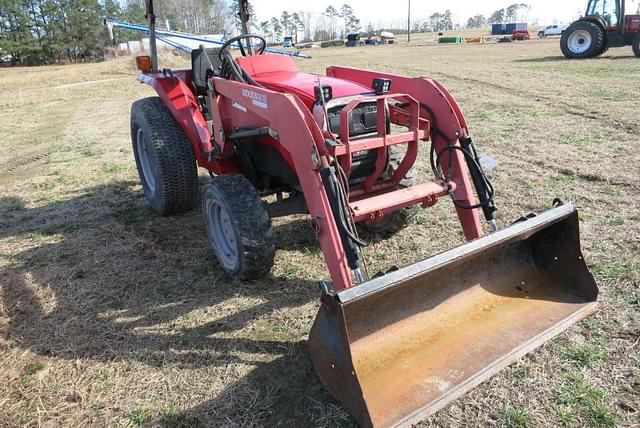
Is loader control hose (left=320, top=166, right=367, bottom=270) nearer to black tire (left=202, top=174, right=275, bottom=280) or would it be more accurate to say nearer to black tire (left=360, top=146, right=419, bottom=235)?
black tire (left=202, top=174, right=275, bottom=280)

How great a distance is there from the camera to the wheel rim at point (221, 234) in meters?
3.46

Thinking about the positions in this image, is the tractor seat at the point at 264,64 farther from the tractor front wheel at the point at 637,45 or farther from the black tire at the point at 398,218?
the tractor front wheel at the point at 637,45

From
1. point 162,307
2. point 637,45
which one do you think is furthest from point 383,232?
point 637,45

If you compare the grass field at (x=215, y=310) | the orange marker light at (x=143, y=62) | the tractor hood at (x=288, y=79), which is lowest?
the grass field at (x=215, y=310)

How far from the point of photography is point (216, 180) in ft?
11.0

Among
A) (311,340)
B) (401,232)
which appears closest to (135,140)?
(401,232)

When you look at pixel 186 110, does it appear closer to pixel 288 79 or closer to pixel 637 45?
pixel 288 79

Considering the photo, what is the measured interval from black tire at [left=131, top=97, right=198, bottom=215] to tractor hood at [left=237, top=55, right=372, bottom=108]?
0.94 meters

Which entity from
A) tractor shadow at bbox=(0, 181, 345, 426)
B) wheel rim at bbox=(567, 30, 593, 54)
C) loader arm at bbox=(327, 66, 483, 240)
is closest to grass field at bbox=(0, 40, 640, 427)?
tractor shadow at bbox=(0, 181, 345, 426)

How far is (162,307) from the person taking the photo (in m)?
3.28

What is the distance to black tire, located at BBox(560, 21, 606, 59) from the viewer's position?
55.9ft

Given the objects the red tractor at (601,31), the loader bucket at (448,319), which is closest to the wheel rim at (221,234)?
the loader bucket at (448,319)

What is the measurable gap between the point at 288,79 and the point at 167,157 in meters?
1.33

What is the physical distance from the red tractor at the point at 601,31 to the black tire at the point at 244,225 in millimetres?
18024
